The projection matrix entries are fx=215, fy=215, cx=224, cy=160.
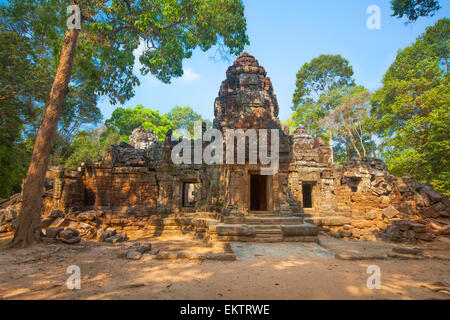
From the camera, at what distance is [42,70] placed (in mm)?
14312

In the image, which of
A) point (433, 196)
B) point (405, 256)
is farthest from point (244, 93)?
point (405, 256)

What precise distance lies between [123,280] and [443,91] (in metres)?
17.4

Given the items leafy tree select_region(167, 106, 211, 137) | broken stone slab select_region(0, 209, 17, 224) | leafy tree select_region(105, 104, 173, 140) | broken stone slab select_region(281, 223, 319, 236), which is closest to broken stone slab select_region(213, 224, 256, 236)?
broken stone slab select_region(281, 223, 319, 236)

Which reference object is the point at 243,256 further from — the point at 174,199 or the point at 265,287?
the point at 174,199

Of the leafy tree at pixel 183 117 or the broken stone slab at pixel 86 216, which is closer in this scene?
the broken stone slab at pixel 86 216

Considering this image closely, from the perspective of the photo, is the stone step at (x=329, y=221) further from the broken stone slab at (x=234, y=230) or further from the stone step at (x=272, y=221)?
the broken stone slab at (x=234, y=230)

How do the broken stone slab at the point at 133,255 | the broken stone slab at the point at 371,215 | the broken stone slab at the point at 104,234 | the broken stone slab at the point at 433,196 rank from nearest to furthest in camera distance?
the broken stone slab at the point at 133,255 → the broken stone slab at the point at 104,234 → the broken stone slab at the point at 433,196 → the broken stone slab at the point at 371,215

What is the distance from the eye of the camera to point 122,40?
10.8 m

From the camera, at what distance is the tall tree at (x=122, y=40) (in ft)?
22.5

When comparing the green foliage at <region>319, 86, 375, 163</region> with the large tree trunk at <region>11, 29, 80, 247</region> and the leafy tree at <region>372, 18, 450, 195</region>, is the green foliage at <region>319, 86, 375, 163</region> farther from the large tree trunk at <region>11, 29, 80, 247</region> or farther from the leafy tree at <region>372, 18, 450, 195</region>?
the large tree trunk at <region>11, 29, 80, 247</region>

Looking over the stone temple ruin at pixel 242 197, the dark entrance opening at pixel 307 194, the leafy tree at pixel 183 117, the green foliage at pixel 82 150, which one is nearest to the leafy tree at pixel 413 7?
Result: the stone temple ruin at pixel 242 197

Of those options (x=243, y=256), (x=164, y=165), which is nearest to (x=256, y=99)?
(x=164, y=165)

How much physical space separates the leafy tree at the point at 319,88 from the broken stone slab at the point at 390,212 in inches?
641

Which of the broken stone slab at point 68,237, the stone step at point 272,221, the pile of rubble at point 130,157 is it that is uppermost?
the pile of rubble at point 130,157
